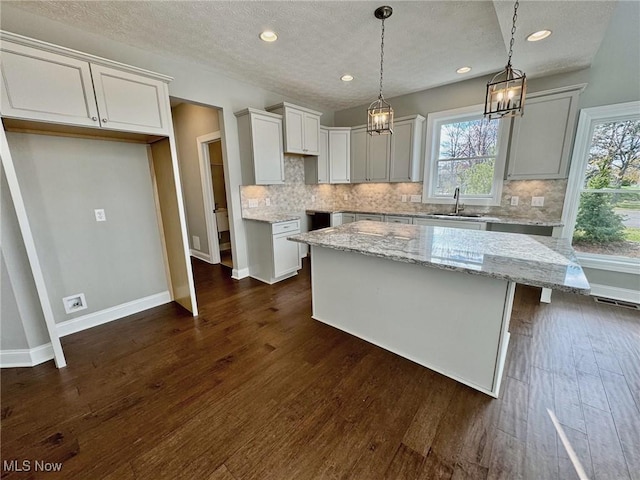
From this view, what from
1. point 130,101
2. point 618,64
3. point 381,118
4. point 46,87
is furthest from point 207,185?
point 618,64

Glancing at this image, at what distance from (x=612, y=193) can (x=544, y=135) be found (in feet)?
3.40

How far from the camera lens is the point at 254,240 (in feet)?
12.5

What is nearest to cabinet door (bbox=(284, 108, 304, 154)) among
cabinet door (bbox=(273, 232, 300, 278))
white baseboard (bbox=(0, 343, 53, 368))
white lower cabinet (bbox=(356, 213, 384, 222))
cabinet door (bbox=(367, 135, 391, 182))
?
cabinet door (bbox=(367, 135, 391, 182))

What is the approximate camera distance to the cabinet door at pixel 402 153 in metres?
4.05

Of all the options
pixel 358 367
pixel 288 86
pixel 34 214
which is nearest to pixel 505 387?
pixel 358 367

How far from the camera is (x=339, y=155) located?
4762 mm

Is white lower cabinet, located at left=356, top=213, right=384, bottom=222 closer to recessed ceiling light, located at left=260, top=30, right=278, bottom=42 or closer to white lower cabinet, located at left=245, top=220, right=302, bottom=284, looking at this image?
white lower cabinet, located at left=245, top=220, right=302, bottom=284

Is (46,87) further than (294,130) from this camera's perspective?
No

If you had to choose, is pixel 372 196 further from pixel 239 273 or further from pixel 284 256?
pixel 239 273

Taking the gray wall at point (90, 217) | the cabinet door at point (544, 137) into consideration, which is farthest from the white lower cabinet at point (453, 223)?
the gray wall at point (90, 217)

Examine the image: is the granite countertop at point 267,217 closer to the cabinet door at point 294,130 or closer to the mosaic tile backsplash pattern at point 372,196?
the mosaic tile backsplash pattern at point 372,196

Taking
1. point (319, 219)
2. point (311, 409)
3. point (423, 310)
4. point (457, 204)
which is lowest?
point (311, 409)

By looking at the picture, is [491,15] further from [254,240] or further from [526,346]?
[254,240]

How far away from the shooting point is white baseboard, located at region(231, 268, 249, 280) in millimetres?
3920
